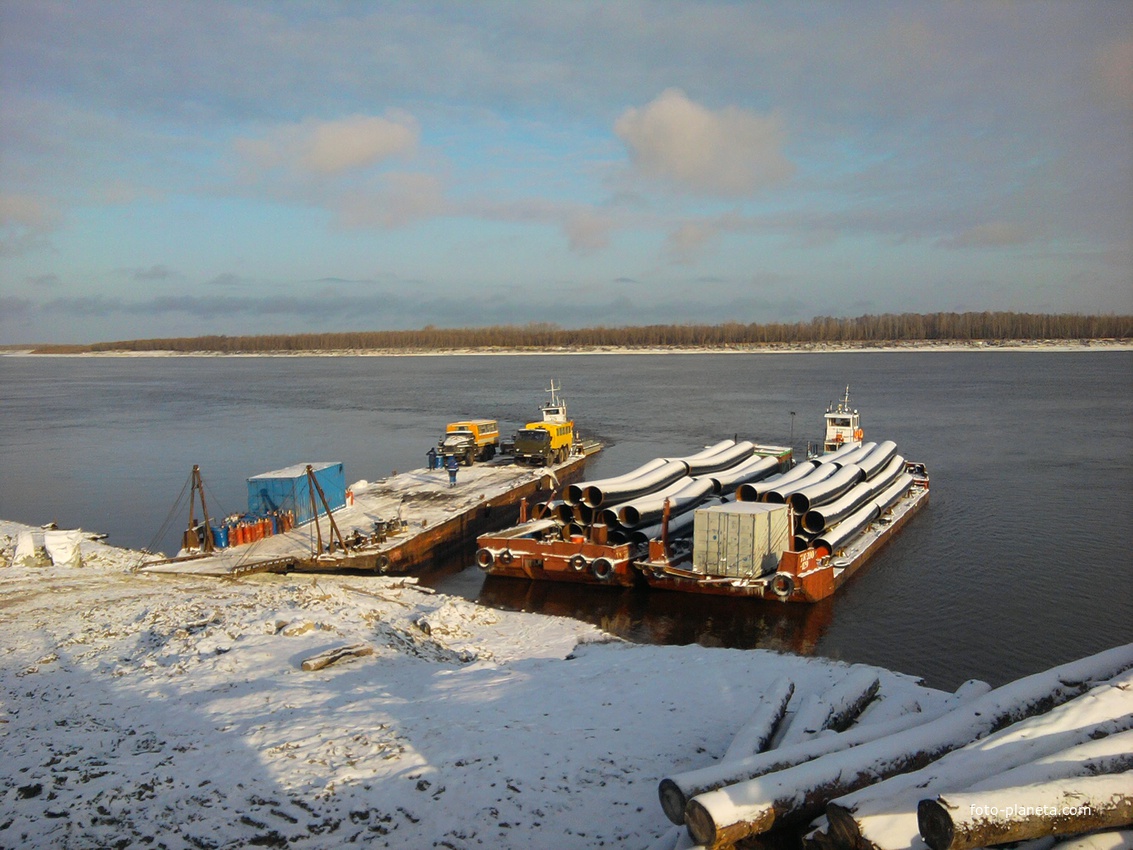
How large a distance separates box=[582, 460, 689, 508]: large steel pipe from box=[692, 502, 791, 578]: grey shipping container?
3423 millimetres

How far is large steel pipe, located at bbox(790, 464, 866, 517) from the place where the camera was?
75.1 feet

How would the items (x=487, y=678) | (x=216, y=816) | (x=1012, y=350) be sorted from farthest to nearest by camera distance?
(x=1012, y=350) < (x=487, y=678) < (x=216, y=816)

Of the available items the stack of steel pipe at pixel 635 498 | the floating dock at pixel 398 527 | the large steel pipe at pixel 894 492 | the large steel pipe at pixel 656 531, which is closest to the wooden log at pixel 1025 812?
the stack of steel pipe at pixel 635 498

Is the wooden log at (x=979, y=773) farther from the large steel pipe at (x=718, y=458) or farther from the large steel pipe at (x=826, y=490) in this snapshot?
the large steel pipe at (x=718, y=458)

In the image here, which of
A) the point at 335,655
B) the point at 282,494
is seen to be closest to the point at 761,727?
the point at 335,655

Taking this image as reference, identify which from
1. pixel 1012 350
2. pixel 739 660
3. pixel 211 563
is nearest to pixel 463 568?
pixel 211 563

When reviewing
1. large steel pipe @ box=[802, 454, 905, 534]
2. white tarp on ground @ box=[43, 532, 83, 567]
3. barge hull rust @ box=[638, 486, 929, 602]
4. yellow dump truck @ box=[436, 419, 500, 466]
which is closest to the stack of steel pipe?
barge hull rust @ box=[638, 486, 929, 602]

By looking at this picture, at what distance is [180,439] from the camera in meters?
56.1

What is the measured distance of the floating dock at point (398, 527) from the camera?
21984mm

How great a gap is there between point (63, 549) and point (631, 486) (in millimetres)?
16130

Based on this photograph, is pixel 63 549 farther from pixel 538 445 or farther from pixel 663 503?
pixel 538 445

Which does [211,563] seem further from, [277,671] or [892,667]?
[892,667]

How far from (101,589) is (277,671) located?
903cm

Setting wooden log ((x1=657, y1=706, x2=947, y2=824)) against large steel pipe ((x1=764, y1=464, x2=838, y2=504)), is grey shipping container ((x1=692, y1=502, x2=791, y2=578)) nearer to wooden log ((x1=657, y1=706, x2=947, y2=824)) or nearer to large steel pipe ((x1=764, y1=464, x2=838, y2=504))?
large steel pipe ((x1=764, y1=464, x2=838, y2=504))
